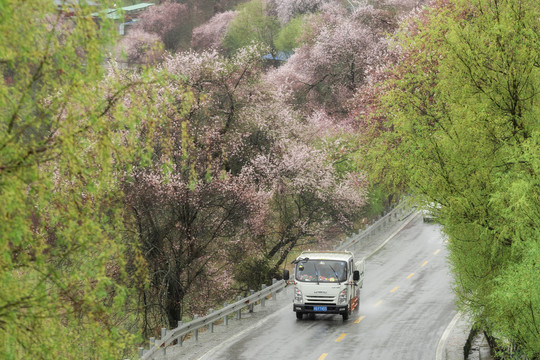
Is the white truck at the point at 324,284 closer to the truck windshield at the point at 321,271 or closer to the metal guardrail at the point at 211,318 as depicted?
the truck windshield at the point at 321,271

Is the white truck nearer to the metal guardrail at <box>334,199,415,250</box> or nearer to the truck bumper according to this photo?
the truck bumper

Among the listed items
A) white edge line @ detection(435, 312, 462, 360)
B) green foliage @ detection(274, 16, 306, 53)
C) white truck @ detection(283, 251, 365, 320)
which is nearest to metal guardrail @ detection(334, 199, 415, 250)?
white edge line @ detection(435, 312, 462, 360)

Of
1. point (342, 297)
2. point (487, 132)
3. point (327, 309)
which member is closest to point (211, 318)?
point (327, 309)

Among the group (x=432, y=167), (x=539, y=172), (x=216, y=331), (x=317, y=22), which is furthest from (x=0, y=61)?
(x=317, y=22)

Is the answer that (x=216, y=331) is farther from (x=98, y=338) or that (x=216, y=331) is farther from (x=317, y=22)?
(x=317, y=22)

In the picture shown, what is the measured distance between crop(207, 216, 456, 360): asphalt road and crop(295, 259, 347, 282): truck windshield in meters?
1.48

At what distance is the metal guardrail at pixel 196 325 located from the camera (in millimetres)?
18358

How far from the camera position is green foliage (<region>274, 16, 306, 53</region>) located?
62406 millimetres

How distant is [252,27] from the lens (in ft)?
219

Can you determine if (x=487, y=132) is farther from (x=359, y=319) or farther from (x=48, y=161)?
(x=48, y=161)

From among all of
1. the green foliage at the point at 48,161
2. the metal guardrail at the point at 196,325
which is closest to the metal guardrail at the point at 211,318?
the metal guardrail at the point at 196,325

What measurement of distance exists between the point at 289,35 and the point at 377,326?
42.4 m

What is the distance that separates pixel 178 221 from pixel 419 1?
33.9 metres

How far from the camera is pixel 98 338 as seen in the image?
24.3ft
